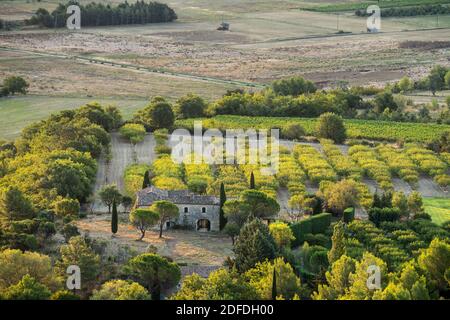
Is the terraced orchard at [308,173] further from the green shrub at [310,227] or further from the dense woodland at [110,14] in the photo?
the dense woodland at [110,14]

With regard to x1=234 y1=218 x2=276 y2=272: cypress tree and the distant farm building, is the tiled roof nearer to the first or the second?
x1=234 y1=218 x2=276 y2=272: cypress tree

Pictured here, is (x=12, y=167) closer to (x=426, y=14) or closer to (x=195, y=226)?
(x=195, y=226)

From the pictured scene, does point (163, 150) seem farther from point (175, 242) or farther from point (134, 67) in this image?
point (134, 67)

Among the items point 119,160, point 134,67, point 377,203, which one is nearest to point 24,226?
point 119,160

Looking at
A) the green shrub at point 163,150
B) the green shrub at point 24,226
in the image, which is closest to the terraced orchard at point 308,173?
the green shrub at point 163,150

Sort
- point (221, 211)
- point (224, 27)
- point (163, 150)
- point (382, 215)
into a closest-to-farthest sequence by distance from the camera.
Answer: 1. point (221, 211)
2. point (382, 215)
3. point (163, 150)
4. point (224, 27)

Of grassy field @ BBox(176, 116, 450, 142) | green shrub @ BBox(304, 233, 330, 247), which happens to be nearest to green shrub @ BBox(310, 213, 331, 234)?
green shrub @ BBox(304, 233, 330, 247)
